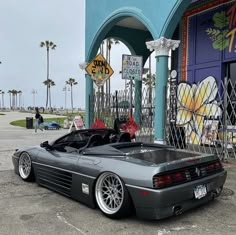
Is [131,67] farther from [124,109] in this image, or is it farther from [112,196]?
[112,196]

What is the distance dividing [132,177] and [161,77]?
572 centimetres

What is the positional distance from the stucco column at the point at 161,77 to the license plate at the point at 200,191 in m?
5.05

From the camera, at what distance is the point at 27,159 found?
6.31 meters

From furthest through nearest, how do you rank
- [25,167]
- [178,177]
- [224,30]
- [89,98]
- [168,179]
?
[89,98]
[224,30]
[25,167]
[178,177]
[168,179]

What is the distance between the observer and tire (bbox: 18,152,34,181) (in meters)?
6.20

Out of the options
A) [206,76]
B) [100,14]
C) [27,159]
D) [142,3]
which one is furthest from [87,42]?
[27,159]

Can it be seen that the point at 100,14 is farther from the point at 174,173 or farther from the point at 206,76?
the point at 174,173

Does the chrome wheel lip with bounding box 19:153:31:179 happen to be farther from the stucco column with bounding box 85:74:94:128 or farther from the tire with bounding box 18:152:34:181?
the stucco column with bounding box 85:74:94:128

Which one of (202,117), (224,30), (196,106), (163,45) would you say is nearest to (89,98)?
(196,106)

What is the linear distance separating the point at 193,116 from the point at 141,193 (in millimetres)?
8362

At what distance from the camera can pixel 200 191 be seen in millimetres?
4406

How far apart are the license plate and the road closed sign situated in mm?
4663

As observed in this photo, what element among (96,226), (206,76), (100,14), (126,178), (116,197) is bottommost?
(96,226)

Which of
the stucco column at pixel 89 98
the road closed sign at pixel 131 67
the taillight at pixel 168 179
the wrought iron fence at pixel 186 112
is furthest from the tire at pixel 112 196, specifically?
the stucco column at pixel 89 98
